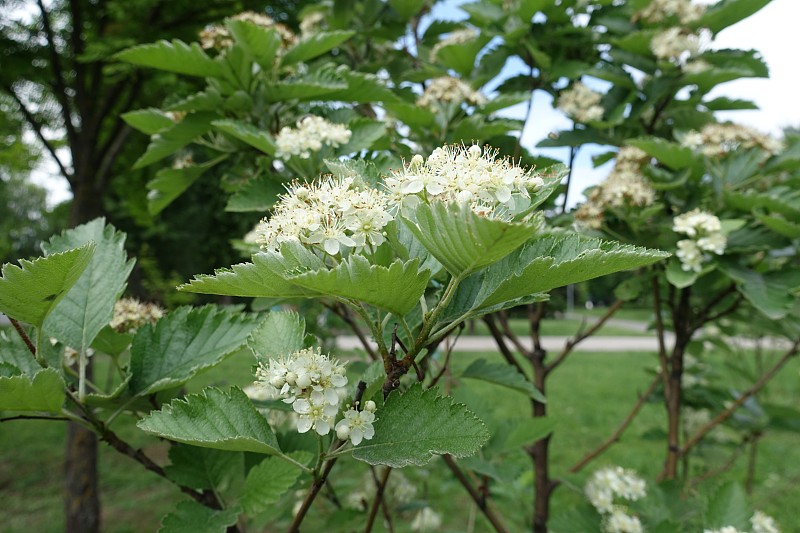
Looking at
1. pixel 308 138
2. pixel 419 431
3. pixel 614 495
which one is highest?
pixel 308 138

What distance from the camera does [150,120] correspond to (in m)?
1.94

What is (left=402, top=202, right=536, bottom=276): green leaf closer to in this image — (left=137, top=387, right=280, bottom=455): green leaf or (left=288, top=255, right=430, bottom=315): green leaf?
(left=288, top=255, right=430, bottom=315): green leaf

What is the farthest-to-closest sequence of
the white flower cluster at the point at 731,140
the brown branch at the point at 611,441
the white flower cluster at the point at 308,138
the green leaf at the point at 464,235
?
1. the brown branch at the point at 611,441
2. the white flower cluster at the point at 731,140
3. the white flower cluster at the point at 308,138
4. the green leaf at the point at 464,235

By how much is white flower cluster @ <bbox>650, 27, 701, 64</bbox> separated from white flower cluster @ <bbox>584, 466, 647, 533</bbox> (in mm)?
1645

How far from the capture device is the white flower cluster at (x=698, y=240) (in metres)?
1.75

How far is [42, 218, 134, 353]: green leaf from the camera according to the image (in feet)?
3.92

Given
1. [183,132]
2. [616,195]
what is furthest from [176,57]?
[616,195]

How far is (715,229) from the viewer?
1738mm

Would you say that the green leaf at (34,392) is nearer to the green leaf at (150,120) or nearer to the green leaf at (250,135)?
the green leaf at (250,135)

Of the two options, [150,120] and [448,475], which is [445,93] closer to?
[150,120]

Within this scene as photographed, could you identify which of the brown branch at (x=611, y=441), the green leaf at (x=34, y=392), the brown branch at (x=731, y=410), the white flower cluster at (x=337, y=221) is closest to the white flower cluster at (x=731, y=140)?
the brown branch at (x=731, y=410)

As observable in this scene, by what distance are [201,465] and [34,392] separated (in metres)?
0.47

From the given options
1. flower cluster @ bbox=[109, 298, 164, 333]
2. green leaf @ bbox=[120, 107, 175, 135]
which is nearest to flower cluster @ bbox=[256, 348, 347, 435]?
flower cluster @ bbox=[109, 298, 164, 333]

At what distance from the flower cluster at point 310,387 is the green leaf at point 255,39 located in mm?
1103
